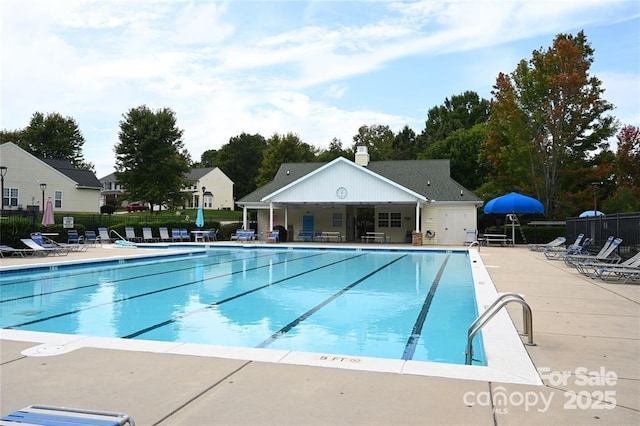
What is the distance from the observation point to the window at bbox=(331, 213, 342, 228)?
3105 cm

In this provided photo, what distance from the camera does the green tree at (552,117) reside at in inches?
1162

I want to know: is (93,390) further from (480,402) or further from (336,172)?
(336,172)

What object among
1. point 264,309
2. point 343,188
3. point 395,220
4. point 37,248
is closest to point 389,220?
point 395,220

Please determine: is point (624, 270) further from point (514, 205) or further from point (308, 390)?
point (514, 205)

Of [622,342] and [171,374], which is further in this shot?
[622,342]

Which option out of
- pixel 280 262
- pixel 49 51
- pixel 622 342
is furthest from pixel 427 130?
pixel 622 342

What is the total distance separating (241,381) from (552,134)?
31487 mm

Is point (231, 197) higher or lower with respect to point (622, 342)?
higher

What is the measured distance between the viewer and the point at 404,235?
29625 mm

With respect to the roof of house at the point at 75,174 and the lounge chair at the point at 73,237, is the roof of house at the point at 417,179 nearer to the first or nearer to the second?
the lounge chair at the point at 73,237

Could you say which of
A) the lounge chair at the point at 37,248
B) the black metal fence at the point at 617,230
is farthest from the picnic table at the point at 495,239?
the lounge chair at the point at 37,248

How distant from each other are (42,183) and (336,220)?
20848 millimetres

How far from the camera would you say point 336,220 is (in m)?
31.1

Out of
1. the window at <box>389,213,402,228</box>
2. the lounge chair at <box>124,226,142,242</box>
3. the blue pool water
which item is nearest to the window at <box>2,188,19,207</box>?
the lounge chair at <box>124,226,142,242</box>
